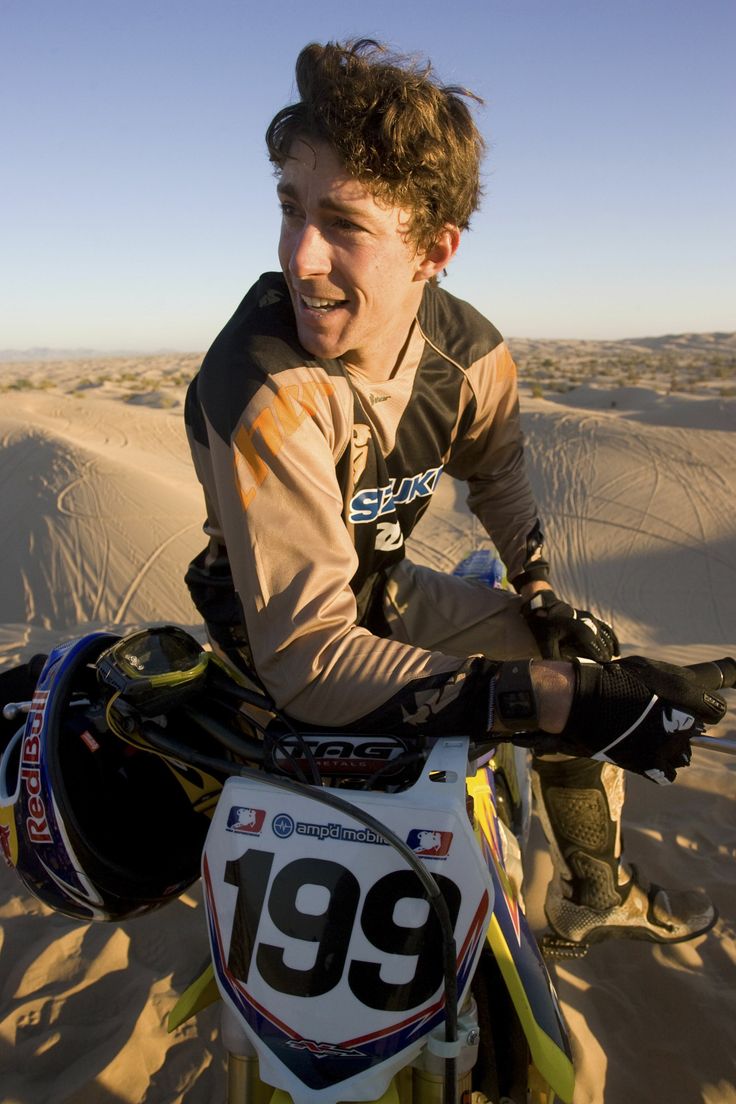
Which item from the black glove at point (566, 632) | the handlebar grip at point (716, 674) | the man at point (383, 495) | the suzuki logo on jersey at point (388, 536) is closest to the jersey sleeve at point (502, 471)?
the man at point (383, 495)

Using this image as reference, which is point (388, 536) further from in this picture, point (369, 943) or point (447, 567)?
point (447, 567)

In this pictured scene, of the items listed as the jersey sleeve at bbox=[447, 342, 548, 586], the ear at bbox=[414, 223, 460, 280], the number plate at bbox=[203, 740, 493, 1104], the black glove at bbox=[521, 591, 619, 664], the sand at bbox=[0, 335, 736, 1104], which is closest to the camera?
the number plate at bbox=[203, 740, 493, 1104]

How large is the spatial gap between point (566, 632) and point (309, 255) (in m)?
1.36

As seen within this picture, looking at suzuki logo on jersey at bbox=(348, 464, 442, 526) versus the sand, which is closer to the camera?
suzuki logo on jersey at bbox=(348, 464, 442, 526)

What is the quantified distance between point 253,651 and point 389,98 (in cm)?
135

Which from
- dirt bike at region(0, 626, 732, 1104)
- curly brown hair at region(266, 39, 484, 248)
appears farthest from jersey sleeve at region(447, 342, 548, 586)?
dirt bike at region(0, 626, 732, 1104)

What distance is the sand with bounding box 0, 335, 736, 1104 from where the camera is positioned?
2.23m

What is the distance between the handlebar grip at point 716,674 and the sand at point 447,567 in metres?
1.26

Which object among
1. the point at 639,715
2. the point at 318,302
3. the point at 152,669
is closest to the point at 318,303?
the point at 318,302

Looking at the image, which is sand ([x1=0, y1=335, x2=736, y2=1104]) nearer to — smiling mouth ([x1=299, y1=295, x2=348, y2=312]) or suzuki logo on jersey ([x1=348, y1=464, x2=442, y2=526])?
suzuki logo on jersey ([x1=348, y1=464, x2=442, y2=526])

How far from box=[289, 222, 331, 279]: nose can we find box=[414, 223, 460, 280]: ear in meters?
0.31

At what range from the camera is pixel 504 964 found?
1.46 meters

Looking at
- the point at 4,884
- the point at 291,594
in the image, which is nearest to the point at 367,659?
the point at 291,594

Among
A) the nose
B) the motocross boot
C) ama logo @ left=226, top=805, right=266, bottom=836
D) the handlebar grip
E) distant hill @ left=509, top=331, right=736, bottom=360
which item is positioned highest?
the nose
